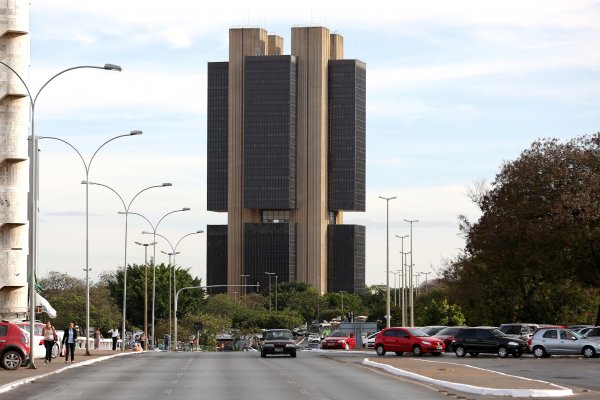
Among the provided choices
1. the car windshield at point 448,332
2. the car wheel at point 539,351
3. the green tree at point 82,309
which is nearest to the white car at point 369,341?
the car windshield at point 448,332

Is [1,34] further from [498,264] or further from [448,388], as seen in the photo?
[448,388]

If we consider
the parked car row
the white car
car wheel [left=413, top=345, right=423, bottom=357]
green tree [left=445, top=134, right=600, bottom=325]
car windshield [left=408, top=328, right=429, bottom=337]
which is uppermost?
green tree [left=445, top=134, right=600, bottom=325]

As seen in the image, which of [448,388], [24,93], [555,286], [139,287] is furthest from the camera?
[139,287]

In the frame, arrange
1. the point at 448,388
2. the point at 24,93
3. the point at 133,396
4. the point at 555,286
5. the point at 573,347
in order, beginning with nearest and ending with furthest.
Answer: the point at 133,396, the point at 448,388, the point at 573,347, the point at 24,93, the point at 555,286

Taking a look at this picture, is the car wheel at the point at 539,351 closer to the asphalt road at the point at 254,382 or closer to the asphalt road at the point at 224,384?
the asphalt road at the point at 254,382

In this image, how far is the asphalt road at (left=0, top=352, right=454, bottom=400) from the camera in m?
27.4

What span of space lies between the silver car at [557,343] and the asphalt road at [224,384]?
1527 centimetres

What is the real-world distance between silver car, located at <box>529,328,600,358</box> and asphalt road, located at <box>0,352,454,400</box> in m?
15.3

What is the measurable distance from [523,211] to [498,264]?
4141mm

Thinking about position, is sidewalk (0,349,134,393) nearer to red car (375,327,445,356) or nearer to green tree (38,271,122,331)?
red car (375,327,445,356)

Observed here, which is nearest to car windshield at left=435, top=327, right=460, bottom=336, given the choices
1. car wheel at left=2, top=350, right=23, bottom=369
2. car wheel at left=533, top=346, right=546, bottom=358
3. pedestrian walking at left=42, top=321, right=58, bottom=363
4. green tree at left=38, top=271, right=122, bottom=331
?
car wheel at left=533, top=346, right=546, bottom=358

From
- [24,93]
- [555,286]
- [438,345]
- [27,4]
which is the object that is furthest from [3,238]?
[555,286]

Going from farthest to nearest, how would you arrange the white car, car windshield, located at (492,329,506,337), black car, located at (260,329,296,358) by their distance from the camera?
the white car < car windshield, located at (492,329,506,337) < black car, located at (260,329,296,358)

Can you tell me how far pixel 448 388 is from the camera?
30.4m
